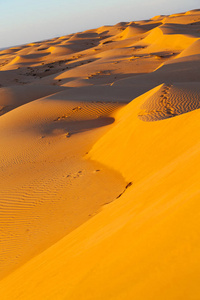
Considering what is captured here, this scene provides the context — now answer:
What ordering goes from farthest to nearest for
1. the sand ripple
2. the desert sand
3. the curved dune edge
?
the sand ripple, the desert sand, the curved dune edge

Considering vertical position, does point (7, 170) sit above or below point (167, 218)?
below

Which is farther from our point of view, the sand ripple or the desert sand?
the sand ripple

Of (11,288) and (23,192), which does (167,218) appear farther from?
(23,192)

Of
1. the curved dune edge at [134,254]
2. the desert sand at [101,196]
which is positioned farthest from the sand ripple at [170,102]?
the curved dune edge at [134,254]

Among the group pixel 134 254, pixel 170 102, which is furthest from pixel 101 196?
pixel 170 102

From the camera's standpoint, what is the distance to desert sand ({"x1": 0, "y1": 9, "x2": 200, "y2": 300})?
107 inches

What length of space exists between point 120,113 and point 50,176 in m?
5.62

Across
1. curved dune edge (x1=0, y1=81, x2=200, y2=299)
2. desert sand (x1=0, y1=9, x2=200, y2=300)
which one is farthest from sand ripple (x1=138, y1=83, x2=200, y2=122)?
curved dune edge (x1=0, y1=81, x2=200, y2=299)

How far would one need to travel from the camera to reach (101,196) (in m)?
6.77

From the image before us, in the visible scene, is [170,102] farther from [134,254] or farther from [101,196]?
[134,254]

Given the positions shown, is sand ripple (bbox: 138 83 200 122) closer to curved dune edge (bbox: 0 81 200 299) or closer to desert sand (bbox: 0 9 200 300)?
desert sand (bbox: 0 9 200 300)

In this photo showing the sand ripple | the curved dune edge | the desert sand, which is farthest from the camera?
the sand ripple

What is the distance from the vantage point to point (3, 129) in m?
14.0

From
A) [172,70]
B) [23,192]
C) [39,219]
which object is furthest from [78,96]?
[39,219]
